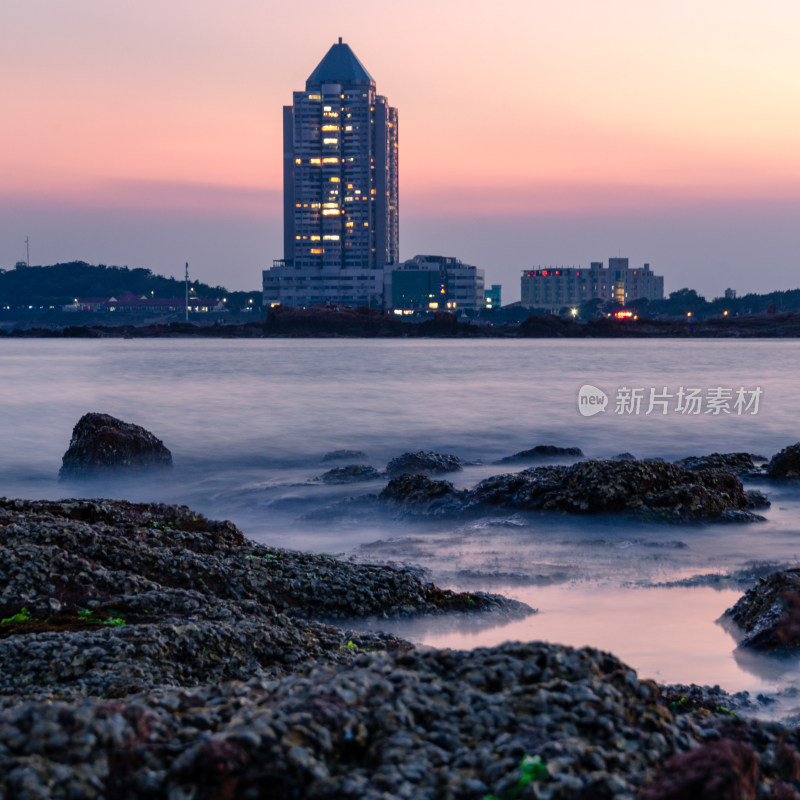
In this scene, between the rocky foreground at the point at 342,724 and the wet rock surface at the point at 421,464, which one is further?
the wet rock surface at the point at 421,464

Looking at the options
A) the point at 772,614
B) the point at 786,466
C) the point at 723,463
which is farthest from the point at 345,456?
the point at 772,614

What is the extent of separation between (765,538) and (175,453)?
664 inches

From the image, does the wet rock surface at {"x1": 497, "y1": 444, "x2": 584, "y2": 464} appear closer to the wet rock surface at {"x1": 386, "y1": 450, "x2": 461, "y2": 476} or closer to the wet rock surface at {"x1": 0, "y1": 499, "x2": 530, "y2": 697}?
the wet rock surface at {"x1": 386, "y1": 450, "x2": 461, "y2": 476}

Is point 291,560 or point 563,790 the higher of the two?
point 563,790

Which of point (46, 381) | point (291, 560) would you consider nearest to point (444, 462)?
point (291, 560)

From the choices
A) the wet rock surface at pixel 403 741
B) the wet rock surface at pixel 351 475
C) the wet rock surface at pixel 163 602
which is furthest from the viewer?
the wet rock surface at pixel 351 475

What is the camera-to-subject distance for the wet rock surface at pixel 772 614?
312 inches

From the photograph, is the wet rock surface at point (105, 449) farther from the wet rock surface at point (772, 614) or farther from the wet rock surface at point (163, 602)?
the wet rock surface at point (772, 614)

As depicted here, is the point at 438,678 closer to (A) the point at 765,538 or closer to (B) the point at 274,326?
(A) the point at 765,538

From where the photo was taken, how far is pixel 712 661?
794cm

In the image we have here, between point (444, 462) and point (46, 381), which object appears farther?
point (46, 381)

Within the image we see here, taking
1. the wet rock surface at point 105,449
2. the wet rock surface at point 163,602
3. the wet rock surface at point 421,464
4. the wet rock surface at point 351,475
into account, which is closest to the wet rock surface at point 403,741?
the wet rock surface at point 163,602

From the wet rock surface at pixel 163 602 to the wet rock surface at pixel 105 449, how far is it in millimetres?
8218

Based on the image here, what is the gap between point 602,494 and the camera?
46.5 feet
